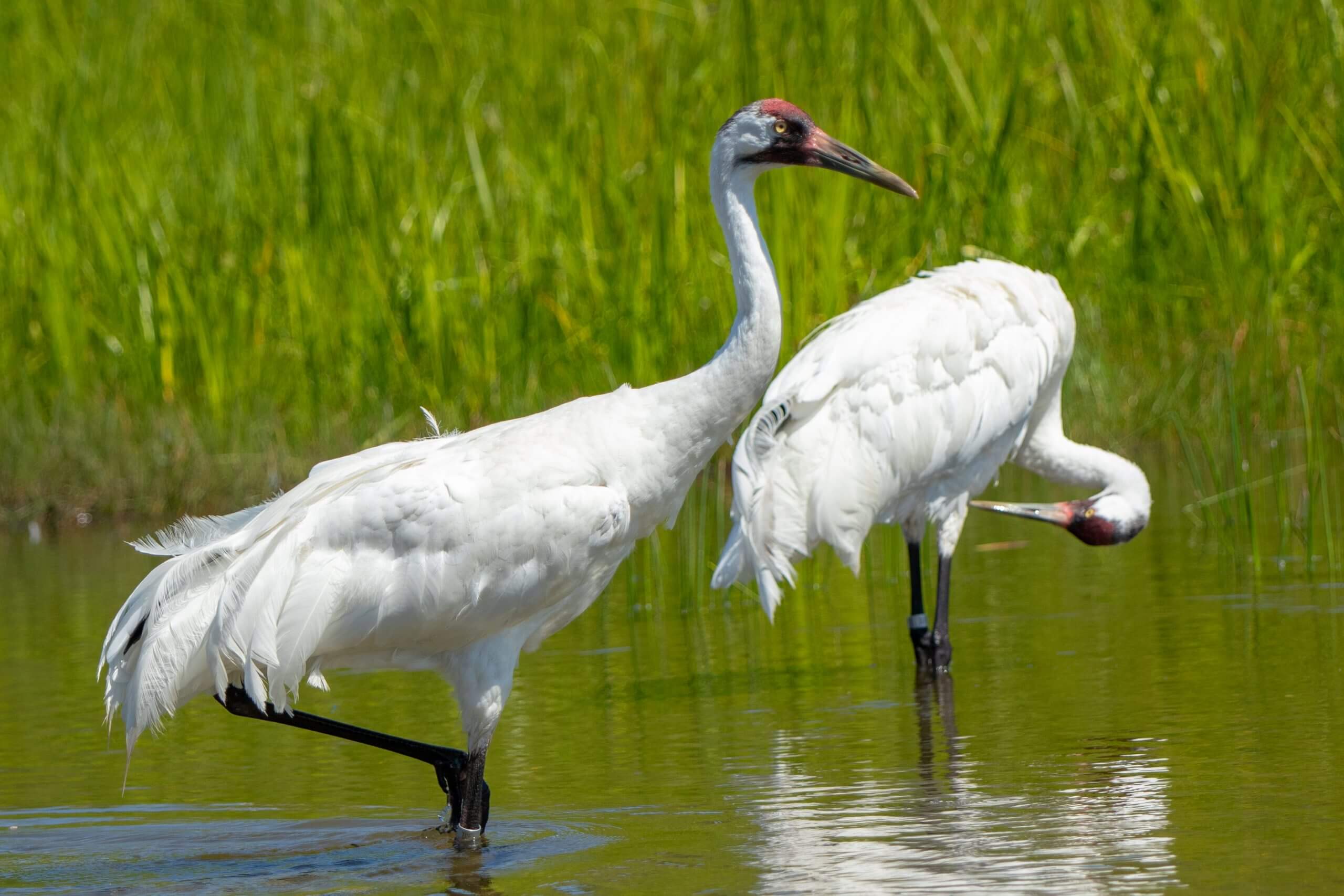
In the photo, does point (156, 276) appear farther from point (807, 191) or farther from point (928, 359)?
point (928, 359)

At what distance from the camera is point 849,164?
5891 millimetres

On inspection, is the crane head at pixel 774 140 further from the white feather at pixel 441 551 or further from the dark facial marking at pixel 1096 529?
the dark facial marking at pixel 1096 529

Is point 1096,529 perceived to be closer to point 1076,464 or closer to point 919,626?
point 1076,464

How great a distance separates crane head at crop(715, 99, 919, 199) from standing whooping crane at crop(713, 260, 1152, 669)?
4.24 ft

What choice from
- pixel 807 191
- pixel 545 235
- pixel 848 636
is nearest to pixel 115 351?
pixel 545 235

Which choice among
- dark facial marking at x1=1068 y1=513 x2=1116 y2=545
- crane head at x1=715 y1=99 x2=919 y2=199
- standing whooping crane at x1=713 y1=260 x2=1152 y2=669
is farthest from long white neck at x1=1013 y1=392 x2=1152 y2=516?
crane head at x1=715 y1=99 x2=919 y2=199

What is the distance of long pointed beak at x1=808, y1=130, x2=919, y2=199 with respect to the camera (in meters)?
5.79

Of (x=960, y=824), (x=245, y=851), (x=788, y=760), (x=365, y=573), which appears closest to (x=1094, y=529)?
(x=788, y=760)

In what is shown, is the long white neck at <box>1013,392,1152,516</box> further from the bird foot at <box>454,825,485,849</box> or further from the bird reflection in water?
the bird reflection in water

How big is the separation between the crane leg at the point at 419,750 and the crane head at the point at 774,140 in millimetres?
1836

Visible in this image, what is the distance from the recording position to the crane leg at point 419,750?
5.22m

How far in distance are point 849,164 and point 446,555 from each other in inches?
68.0

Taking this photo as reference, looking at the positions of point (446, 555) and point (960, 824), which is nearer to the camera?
point (960, 824)

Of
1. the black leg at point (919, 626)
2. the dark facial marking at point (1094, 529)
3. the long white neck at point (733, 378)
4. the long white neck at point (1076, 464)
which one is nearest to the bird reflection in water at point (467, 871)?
the long white neck at point (733, 378)
